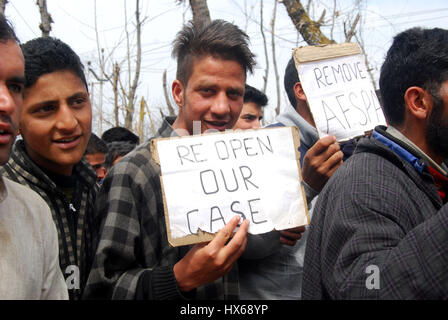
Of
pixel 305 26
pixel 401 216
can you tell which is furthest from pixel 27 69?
pixel 305 26

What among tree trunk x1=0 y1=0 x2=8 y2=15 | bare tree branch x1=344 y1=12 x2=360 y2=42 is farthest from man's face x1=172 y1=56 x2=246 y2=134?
bare tree branch x1=344 y1=12 x2=360 y2=42

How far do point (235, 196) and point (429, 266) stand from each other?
0.64 metres

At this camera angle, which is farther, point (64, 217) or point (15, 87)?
point (64, 217)

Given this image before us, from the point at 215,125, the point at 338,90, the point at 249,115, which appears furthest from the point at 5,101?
the point at 249,115

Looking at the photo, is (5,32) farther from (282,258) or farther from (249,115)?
(249,115)

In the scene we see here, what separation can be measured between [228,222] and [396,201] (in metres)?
0.57

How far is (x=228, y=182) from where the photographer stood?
148 cm

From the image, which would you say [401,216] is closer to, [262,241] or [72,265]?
[262,241]

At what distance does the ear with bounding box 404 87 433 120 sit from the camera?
1.71m

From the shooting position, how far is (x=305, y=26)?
691 centimetres

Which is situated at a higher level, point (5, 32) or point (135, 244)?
point (5, 32)

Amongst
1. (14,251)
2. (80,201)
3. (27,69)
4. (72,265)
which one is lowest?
(72,265)

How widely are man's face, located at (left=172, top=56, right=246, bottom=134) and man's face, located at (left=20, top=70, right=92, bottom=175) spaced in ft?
1.48

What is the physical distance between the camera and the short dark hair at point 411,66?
1704 millimetres
